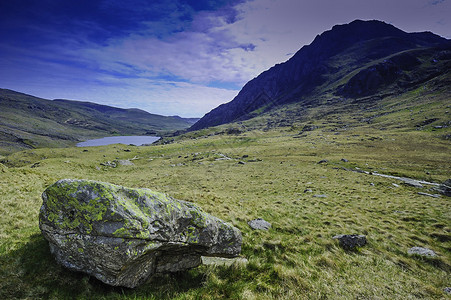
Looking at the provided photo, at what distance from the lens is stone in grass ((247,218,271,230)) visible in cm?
1204

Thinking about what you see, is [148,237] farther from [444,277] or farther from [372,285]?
[444,277]

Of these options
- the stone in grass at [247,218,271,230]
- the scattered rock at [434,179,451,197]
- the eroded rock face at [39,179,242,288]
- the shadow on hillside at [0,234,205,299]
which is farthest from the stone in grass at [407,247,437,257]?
the scattered rock at [434,179,451,197]

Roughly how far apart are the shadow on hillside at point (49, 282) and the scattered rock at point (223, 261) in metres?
1.33

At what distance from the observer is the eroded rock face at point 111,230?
18.0 feet

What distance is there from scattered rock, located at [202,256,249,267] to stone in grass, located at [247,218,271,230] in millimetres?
3689

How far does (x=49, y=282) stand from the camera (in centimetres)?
521

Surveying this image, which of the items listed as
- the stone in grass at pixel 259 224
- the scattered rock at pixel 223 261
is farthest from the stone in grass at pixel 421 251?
the scattered rock at pixel 223 261

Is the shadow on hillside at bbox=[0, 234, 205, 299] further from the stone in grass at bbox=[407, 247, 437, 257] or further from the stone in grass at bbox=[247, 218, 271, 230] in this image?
the stone in grass at bbox=[407, 247, 437, 257]

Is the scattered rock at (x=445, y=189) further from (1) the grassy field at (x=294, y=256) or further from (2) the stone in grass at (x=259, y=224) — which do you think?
(2) the stone in grass at (x=259, y=224)

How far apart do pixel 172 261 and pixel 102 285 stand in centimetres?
232

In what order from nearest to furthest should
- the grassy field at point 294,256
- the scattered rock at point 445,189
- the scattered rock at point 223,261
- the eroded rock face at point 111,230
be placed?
1. the eroded rock face at point 111,230
2. the grassy field at point 294,256
3. the scattered rock at point 223,261
4. the scattered rock at point 445,189

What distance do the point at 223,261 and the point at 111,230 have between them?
5282 millimetres

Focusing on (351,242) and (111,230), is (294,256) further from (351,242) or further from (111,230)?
(111,230)

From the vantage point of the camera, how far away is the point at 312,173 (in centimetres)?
3444
